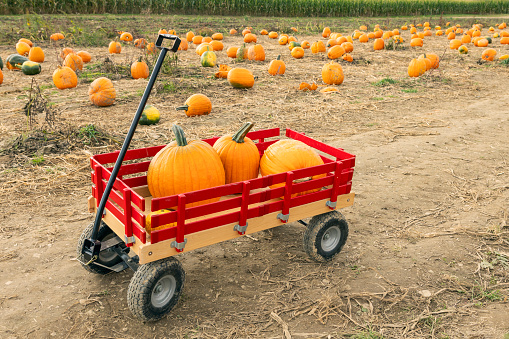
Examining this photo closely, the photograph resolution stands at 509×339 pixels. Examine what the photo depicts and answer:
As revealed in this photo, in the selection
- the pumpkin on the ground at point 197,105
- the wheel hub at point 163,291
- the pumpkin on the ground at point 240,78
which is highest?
the pumpkin on the ground at point 240,78

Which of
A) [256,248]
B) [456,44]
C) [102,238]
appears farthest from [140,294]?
[456,44]

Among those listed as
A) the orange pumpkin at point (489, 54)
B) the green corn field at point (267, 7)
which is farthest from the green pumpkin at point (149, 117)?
the orange pumpkin at point (489, 54)

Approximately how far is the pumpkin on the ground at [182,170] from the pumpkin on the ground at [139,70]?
7533 mm

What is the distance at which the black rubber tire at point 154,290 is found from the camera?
323cm

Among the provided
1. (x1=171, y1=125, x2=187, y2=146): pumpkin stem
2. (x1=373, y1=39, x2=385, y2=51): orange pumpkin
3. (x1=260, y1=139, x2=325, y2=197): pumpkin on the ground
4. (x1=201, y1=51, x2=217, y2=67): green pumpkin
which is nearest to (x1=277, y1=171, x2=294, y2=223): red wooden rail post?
(x1=260, y1=139, x2=325, y2=197): pumpkin on the ground

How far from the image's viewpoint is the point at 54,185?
18.0 feet

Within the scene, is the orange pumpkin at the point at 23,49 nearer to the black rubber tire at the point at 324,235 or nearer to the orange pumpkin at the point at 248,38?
the orange pumpkin at the point at 248,38

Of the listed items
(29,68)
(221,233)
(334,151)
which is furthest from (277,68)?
(221,233)

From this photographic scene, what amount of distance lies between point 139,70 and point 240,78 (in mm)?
2499

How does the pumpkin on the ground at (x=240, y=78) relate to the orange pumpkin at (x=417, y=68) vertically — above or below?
below

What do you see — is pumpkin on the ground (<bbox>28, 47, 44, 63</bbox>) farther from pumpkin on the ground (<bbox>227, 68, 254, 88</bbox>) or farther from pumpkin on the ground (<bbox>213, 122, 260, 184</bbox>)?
pumpkin on the ground (<bbox>213, 122, 260, 184</bbox>)

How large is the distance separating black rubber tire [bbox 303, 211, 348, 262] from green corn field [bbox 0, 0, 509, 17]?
14337mm

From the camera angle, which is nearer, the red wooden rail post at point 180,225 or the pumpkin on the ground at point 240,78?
the red wooden rail post at point 180,225

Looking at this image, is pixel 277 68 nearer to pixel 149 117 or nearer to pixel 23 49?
pixel 149 117
